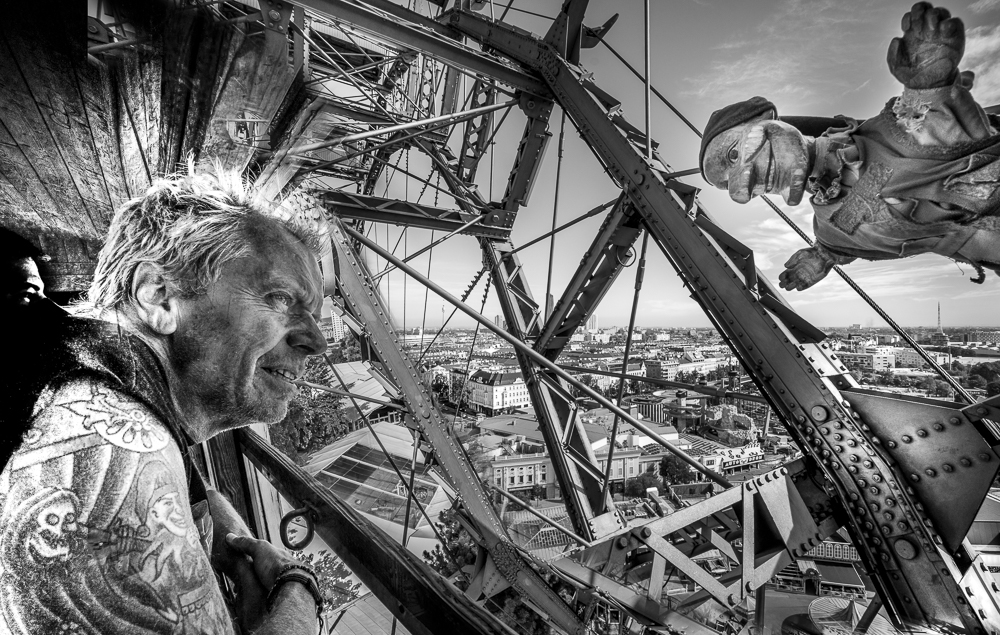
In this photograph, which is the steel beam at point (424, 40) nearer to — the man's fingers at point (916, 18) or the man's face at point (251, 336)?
the man's face at point (251, 336)

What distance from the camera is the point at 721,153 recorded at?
2.10 meters

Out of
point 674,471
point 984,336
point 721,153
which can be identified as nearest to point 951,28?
point 721,153

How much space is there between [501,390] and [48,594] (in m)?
21.2

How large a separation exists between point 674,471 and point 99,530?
2487cm

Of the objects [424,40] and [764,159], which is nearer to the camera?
[764,159]

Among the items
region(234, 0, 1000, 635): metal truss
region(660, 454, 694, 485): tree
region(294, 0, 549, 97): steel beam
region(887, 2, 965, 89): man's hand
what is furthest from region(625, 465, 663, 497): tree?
region(887, 2, 965, 89): man's hand

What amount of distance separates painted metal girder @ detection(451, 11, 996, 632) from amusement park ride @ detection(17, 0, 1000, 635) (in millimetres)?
14

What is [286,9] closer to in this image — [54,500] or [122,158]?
[122,158]

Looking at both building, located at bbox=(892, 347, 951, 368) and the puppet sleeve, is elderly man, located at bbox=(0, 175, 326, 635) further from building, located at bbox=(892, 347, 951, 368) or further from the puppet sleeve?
A: building, located at bbox=(892, 347, 951, 368)

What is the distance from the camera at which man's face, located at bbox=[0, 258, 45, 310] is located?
39.2 inches

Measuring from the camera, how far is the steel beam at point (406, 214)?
17.2 feet

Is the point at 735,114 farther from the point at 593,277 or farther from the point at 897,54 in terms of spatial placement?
the point at 593,277

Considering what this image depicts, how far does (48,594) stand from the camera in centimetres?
77

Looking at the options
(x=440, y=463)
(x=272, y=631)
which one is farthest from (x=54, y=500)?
(x=440, y=463)
